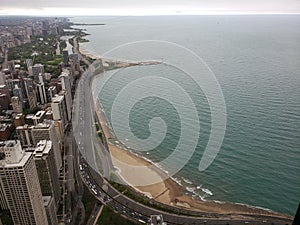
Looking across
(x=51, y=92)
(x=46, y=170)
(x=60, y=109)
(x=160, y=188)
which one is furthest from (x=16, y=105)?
(x=160, y=188)

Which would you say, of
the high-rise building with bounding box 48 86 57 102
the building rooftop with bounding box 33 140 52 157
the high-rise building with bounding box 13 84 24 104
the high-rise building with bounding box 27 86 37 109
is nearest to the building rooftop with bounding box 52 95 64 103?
the high-rise building with bounding box 48 86 57 102

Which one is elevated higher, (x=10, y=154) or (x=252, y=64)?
(x=10, y=154)

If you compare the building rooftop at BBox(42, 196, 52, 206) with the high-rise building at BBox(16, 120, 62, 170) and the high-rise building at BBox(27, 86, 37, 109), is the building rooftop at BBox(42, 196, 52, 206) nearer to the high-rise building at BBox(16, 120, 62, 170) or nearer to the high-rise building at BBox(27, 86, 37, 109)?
the high-rise building at BBox(16, 120, 62, 170)

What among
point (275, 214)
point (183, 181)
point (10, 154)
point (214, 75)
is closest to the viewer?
point (10, 154)

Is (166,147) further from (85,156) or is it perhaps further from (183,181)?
(85,156)

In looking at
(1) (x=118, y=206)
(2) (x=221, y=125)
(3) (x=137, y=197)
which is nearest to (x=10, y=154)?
(1) (x=118, y=206)

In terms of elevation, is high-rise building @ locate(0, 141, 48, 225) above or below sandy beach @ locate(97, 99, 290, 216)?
above
